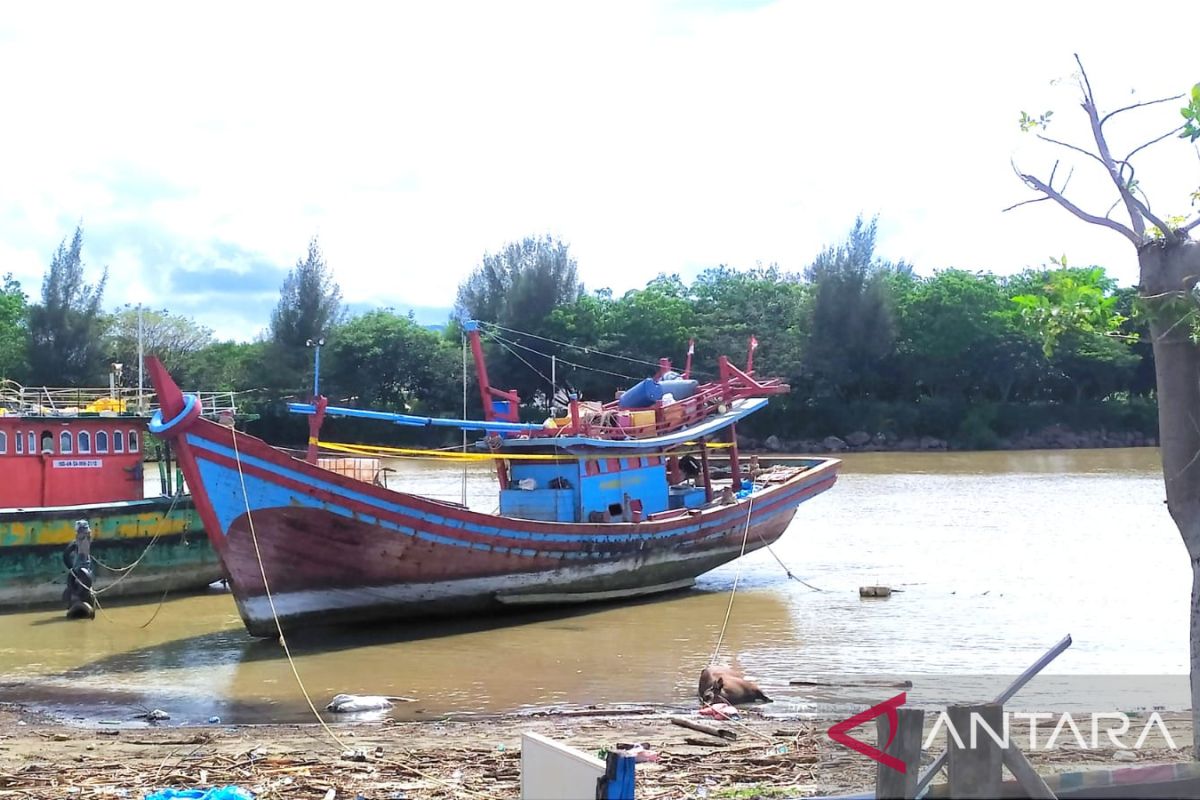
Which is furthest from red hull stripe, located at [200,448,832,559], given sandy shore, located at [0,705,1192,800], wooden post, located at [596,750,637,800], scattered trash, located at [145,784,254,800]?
wooden post, located at [596,750,637,800]

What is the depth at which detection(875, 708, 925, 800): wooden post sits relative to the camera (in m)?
4.47

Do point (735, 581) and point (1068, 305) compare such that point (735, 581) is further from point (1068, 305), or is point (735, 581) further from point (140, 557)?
point (1068, 305)

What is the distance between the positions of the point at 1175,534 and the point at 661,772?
19.9 m

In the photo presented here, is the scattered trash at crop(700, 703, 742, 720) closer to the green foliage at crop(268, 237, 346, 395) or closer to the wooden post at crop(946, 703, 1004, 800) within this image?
the wooden post at crop(946, 703, 1004, 800)

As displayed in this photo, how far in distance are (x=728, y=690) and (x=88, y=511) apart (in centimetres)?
1161

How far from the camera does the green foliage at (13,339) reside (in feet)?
195

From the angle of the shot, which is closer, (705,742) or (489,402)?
(705,742)

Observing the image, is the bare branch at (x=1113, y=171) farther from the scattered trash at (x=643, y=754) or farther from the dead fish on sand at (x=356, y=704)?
the dead fish on sand at (x=356, y=704)

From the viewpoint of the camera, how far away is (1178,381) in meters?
5.85

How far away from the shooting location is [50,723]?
11.1 meters

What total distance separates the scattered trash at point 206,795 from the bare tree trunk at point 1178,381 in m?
5.36

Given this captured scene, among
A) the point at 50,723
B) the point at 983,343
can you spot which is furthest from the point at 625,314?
the point at 50,723

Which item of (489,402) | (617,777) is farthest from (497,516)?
(617,777)

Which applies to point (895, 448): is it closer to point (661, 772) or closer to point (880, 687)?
point (880, 687)
